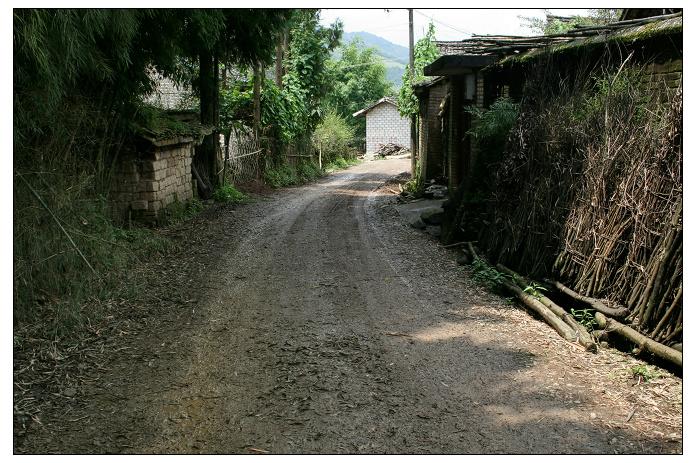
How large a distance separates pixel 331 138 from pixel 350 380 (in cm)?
2757

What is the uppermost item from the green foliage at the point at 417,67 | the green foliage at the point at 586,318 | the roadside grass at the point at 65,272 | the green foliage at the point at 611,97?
the green foliage at the point at 417,67

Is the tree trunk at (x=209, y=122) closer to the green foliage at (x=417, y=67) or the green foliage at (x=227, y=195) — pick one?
the green foliage at (x=227, y=195)

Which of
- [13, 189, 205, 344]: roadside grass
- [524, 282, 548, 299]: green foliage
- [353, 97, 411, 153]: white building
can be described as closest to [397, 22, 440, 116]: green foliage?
[524, 282, 548, 299]: green foliage

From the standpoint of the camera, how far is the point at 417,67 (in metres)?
21.3

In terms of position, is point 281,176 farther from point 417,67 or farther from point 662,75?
point 662,75

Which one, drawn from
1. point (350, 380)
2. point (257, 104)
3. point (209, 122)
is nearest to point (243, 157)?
point (257, 104)

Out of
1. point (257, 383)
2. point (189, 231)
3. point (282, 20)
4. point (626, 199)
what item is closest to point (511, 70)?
point (282, 20)

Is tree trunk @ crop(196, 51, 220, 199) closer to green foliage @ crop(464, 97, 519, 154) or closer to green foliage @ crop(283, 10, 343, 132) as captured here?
green foliage @ crop(464, 97, 519, 154)

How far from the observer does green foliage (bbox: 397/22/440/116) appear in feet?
68.8

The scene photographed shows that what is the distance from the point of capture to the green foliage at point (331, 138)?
96.1ft

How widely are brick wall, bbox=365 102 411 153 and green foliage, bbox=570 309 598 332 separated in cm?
3965

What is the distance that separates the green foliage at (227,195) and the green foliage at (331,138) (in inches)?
513

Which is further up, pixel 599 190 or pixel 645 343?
pixel 599 190

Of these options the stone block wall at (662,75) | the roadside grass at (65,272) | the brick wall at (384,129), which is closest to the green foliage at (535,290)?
the stone block wall at (662,75)
